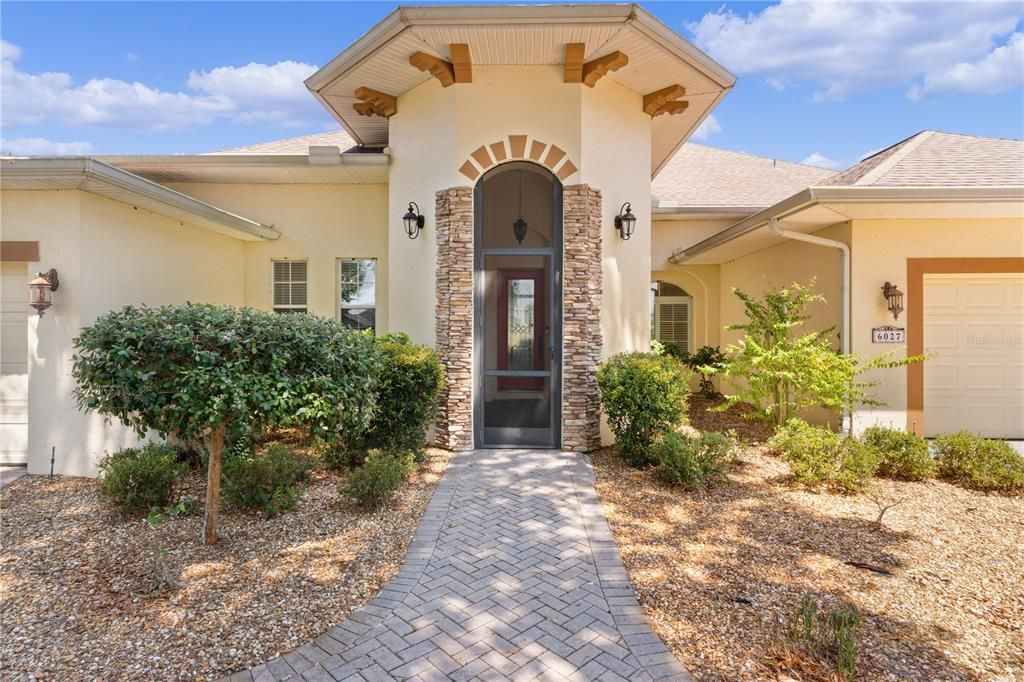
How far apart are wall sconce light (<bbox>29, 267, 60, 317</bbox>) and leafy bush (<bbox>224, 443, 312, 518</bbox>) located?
8.98 feet

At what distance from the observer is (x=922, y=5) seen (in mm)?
7676

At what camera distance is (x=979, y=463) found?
5301 millimetres

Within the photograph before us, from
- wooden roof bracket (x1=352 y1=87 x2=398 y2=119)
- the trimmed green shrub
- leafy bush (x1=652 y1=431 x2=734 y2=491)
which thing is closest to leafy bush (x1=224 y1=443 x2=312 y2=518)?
the trimmed green shrub

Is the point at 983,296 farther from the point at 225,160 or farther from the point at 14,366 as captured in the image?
the point at 14,366

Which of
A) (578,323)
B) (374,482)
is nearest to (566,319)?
(578,323)

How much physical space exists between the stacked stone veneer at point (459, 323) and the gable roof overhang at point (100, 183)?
3414mm

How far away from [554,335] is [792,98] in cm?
1096

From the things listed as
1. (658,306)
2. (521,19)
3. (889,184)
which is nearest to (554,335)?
(521,19)

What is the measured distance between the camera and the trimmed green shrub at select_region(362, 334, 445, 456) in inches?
211

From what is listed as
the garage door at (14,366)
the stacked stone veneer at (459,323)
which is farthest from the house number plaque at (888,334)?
the garage door at (14,366)

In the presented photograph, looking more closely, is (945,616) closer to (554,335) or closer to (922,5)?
(554,335)

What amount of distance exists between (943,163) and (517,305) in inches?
250

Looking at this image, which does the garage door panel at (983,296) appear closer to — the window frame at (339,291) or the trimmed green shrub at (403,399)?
the trimmed green shrub at (403,399)

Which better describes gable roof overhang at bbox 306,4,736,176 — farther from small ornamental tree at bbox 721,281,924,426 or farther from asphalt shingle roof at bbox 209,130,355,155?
small ornamental tree at bbox 721,281,924,426
